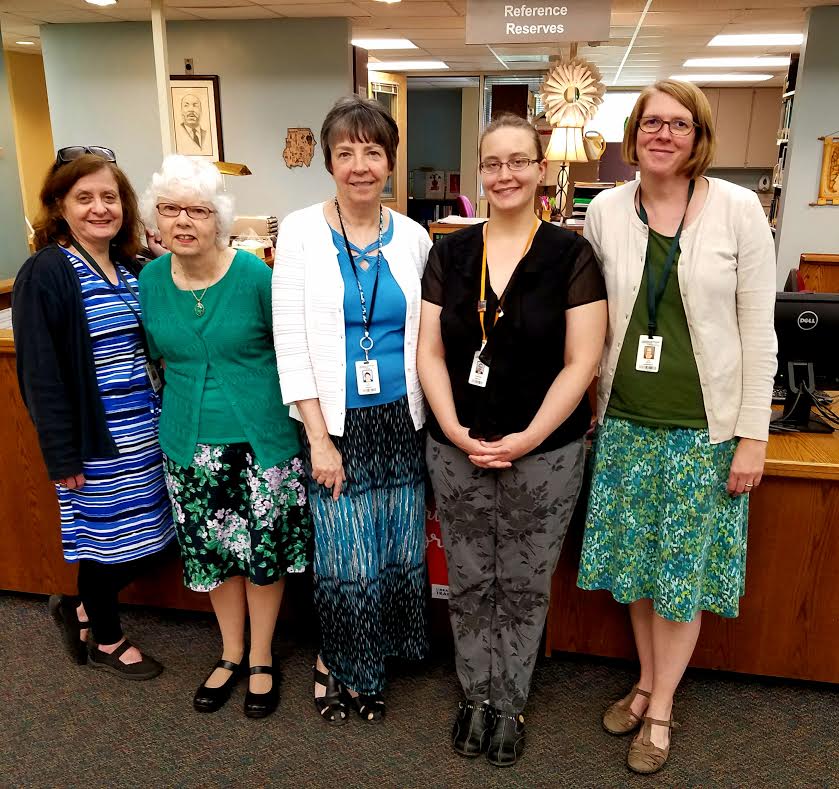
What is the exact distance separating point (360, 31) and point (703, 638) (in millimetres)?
6670

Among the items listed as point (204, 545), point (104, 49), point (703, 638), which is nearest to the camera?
point (204, 545)

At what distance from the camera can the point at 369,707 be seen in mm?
1988

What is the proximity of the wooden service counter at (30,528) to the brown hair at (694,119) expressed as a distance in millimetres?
1955

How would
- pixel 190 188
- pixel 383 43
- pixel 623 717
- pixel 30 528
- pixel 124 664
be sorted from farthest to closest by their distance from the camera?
1. pixel 383 43
2. pixel 30 528
3. pixel 124 664
4. pixel 623 717
5. pixel 190 188

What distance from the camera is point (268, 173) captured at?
22.1ft

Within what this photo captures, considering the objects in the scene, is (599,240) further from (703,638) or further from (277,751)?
(277,751)

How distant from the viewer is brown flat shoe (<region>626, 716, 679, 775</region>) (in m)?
1.79

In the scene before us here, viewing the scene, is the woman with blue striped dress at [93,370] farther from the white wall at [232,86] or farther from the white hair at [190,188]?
the white wall at [232,86]

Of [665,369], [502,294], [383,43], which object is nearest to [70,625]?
[502,294]

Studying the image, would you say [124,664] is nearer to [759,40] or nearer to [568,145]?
Result: [568,145]

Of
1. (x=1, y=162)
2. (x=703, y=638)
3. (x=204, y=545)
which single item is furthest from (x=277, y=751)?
(x=1, y=162)

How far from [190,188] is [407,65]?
29.2 feet

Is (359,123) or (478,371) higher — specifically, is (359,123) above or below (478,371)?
above

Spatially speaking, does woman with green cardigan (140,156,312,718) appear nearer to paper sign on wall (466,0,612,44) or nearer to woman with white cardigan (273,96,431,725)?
woman with white cardigan (273,96,431,725)
